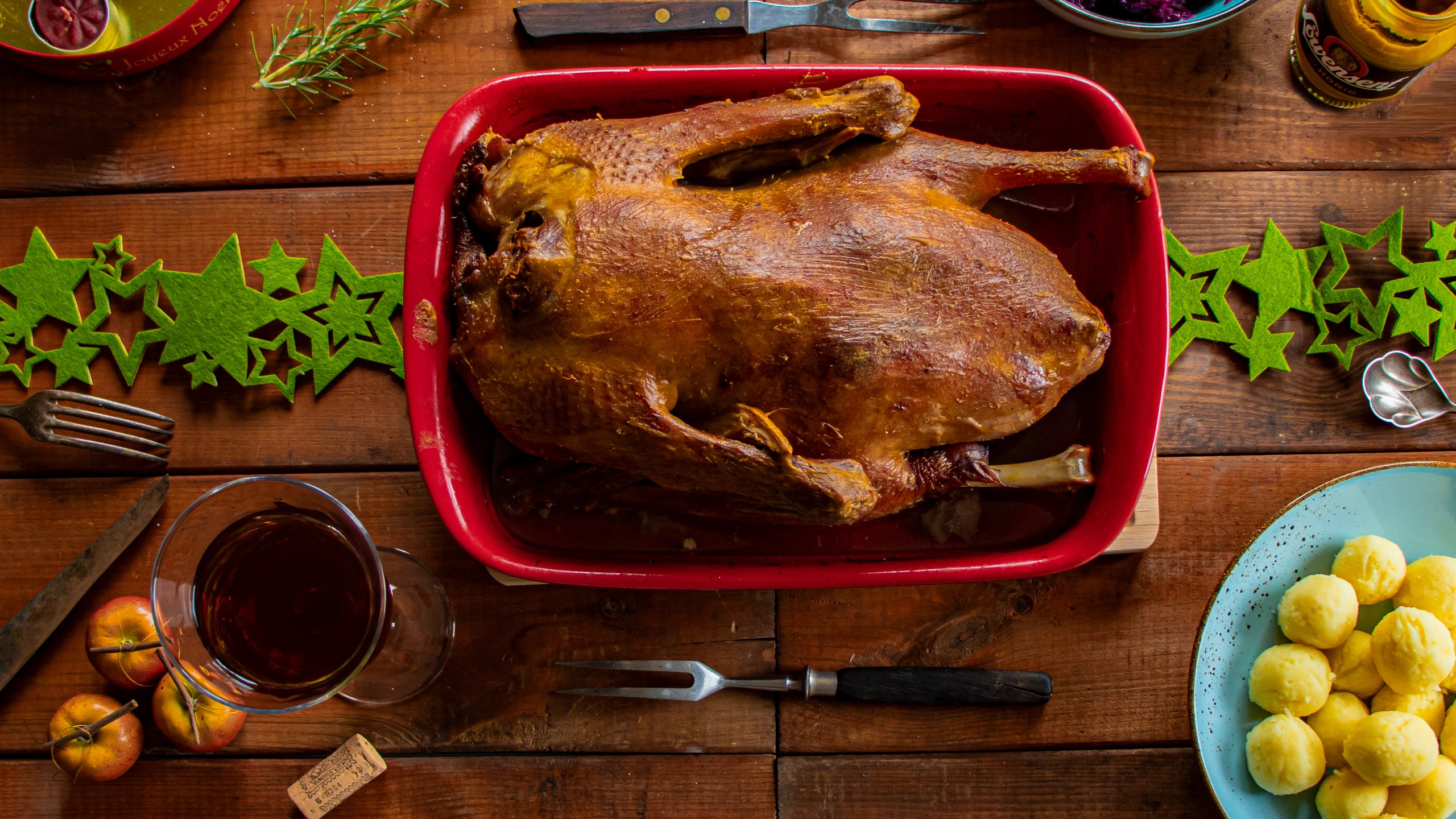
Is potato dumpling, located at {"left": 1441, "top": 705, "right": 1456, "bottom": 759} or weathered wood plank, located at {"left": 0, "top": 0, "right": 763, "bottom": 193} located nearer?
potato dumpling, located at {"left": 1441, "top": 705, "right": 1456, "bottom": 759}

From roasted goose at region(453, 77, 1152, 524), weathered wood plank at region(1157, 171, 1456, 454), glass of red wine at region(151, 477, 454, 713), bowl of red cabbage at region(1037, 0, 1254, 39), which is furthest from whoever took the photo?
weathered wood plank at region(1157, 171, 1456, 454)

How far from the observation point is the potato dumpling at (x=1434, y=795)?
4.32 feet

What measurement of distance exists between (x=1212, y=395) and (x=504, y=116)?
4.07 ft

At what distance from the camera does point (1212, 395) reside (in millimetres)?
1532

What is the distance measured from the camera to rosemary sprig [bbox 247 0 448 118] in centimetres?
150

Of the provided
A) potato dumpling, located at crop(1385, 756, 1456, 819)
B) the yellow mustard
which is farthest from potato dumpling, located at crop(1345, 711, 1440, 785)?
the yellow mustard

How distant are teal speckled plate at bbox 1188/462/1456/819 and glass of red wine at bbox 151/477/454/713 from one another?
→ 1231 millimetres

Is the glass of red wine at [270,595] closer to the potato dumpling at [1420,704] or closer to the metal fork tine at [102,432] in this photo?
the metal fork tine at [102,432]

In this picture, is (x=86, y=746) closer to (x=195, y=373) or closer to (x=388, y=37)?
(x=195, y=373)

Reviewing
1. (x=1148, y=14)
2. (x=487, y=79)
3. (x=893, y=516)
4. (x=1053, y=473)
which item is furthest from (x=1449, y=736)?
(x=487, y=79)

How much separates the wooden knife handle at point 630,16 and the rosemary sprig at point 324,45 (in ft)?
0.59

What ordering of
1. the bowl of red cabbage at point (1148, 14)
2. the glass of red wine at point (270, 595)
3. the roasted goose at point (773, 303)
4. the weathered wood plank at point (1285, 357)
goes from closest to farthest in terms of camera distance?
the roasted goose at point (773, 303), the glass of red wine at point (270, 595), the bowl of red cabbage at point (1148, 14), the weathered wood plank at point (1285, 357)

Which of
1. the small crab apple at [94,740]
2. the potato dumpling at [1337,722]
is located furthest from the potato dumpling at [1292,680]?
the small crab apple at [94,740]

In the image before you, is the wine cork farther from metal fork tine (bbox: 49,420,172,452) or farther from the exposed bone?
the exposed bone
